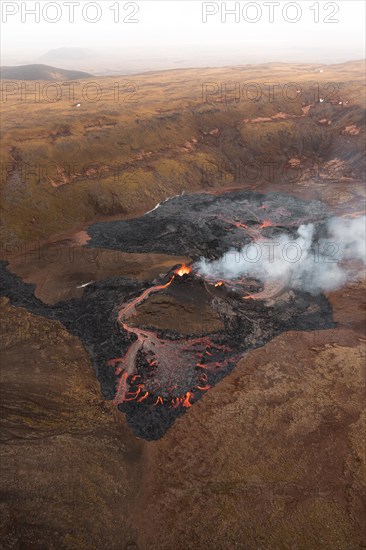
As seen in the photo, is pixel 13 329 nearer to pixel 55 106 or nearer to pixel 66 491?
pixel 66 491

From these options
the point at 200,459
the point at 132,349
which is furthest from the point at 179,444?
the point at 132,349

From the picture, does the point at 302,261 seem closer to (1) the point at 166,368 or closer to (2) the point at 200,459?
(1) the point at 166,368

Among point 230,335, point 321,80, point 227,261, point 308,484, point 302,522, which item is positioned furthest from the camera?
point 321,80

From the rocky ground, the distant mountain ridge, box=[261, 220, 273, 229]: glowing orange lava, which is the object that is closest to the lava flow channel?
the rocky ground

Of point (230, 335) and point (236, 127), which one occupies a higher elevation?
point (236, 127)

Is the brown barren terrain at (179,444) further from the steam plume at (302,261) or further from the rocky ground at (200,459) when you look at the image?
the steam plume at (302,261)

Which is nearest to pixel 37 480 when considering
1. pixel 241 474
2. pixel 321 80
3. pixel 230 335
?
pixel 241 474
